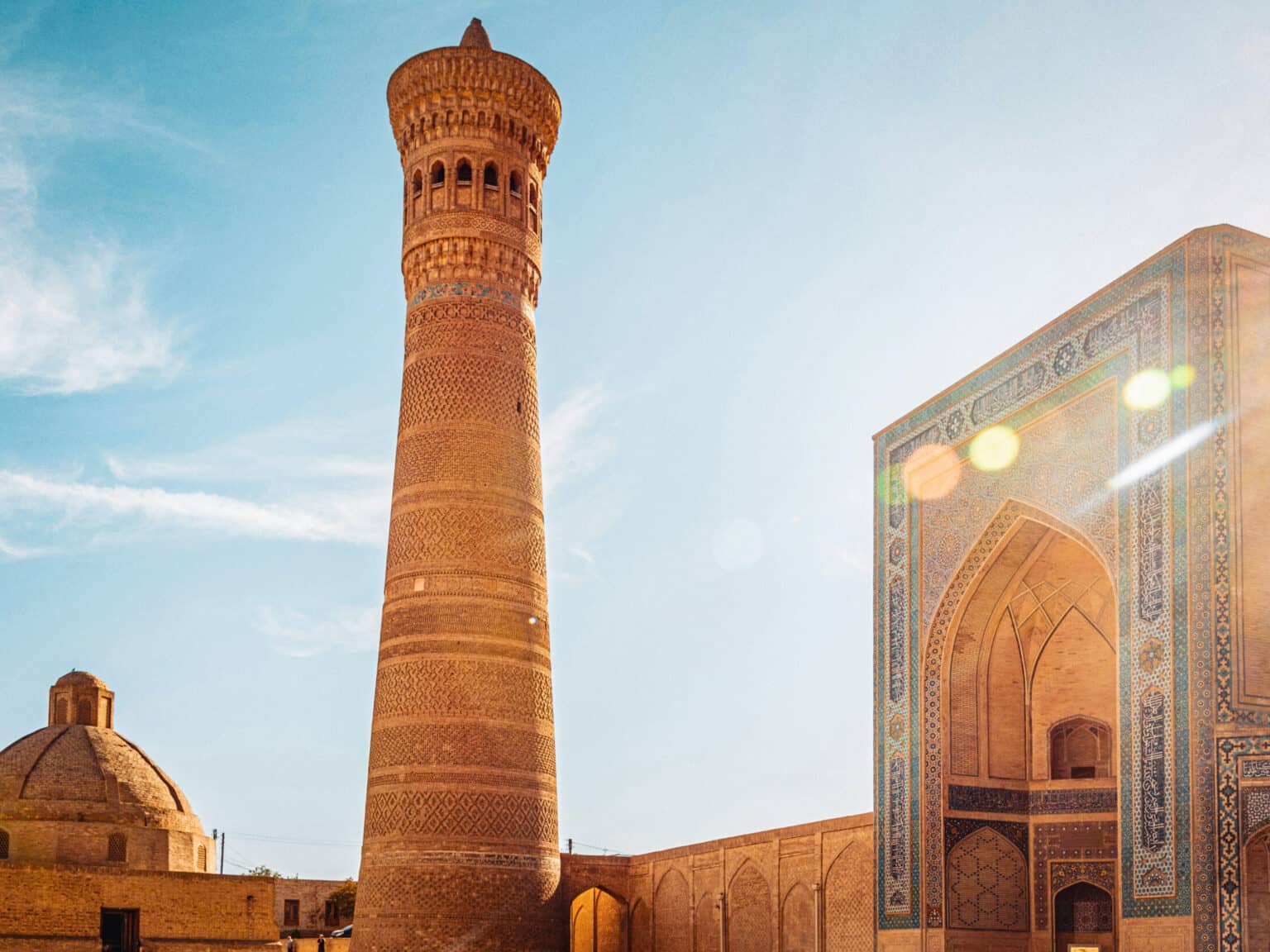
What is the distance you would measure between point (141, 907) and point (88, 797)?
215 cm

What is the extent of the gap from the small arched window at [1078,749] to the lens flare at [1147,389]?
9.01 ft

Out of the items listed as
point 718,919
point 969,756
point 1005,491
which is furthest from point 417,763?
point 1005,491

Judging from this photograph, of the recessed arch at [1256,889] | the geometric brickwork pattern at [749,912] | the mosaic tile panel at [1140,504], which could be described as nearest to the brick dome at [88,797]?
the geometric brickwork pattern at [749,912]

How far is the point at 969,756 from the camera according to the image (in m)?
9.93

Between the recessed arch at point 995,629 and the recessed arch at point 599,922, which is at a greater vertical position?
the recessed arch at point 995,629

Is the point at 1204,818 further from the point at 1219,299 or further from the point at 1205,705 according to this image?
the point at 1219,299

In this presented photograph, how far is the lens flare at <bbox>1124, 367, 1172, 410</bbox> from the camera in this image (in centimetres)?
798

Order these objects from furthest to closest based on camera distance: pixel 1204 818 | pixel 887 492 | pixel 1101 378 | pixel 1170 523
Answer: pixel 887 492 < pixel 1101 378 < pixel 1170 523 < pixel 1204 818

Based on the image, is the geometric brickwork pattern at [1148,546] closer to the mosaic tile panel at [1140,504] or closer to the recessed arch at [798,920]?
the mosaic tile panel at [1140,504]

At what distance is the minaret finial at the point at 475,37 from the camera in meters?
15.7

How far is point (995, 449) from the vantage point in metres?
9.70

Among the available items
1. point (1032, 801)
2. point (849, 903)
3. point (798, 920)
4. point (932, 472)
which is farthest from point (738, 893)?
point (932, 472)

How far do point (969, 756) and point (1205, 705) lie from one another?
2.78m

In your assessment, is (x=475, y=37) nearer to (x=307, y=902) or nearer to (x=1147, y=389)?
(x=1147, y=389)
